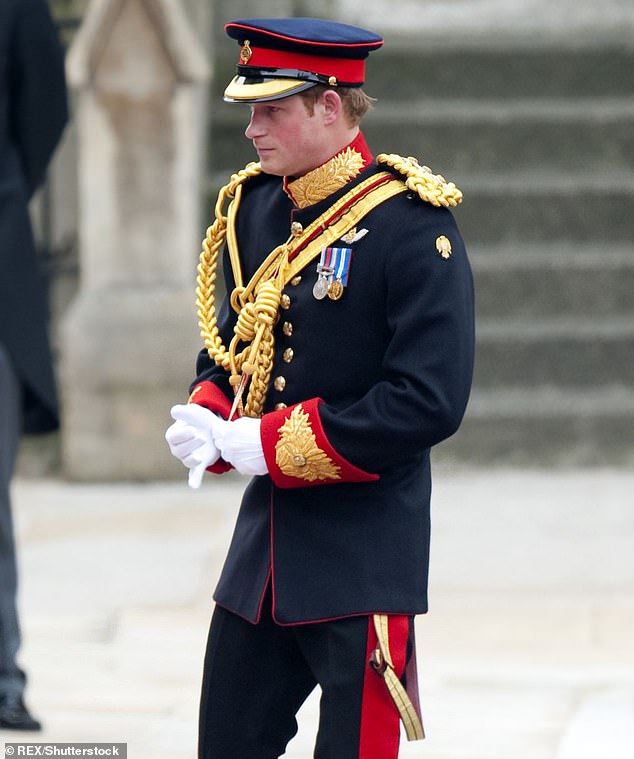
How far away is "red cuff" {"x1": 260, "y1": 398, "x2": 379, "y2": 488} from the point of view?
316cm

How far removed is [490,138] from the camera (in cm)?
910

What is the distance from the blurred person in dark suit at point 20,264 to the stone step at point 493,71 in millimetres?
4064

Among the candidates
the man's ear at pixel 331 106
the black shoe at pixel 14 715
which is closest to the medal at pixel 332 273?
the man's ear at pixel 331 106

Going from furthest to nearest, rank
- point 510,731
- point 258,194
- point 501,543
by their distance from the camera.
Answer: point 501,543, point 510,731, point 258,194

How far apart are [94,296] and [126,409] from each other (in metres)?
0.51

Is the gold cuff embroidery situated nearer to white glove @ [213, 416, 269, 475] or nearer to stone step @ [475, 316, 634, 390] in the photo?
white glove @ [213, 416, 269, 475]

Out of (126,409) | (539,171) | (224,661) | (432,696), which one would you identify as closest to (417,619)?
(432,696)

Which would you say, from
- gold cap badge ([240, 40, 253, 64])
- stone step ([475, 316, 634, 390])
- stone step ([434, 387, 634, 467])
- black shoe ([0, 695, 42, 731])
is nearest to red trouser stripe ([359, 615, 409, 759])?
gold cap badge ([240, 40, 253, 64])

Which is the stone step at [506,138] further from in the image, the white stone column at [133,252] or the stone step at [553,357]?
the white stone column at [133,252]

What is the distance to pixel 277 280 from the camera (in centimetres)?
332

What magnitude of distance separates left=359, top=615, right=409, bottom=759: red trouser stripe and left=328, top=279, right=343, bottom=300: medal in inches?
22.7

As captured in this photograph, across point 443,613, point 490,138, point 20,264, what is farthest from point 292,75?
point 490,138

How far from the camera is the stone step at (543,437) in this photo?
8.12 metres

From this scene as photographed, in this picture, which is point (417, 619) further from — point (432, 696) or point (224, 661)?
point (224, 661)
